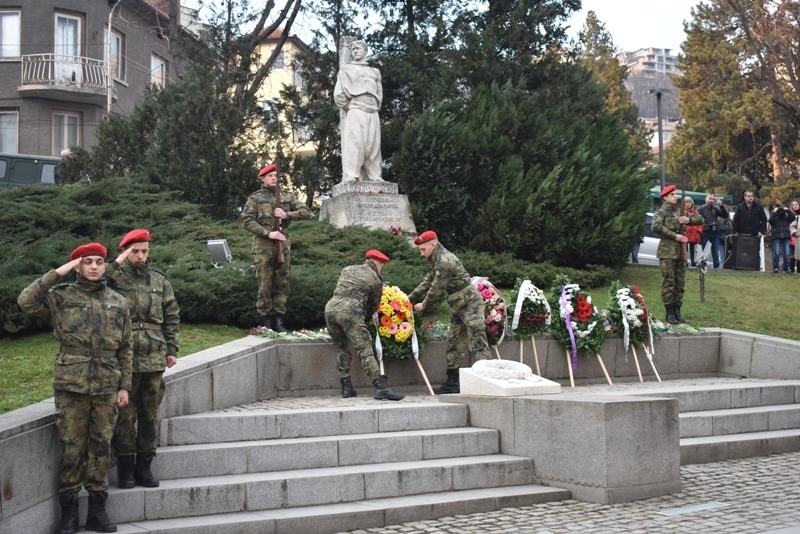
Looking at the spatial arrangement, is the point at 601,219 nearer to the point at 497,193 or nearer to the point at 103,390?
the point at 497,193

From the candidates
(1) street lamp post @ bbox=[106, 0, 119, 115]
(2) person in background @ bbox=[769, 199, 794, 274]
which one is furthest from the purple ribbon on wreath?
(1) street lamp post @ bbox=[106, 0, 119, 115]

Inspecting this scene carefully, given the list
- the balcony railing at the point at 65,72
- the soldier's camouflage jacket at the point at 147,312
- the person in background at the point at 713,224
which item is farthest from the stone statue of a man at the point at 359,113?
the balcony railing at the point at 65,72

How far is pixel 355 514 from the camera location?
8.39 metres

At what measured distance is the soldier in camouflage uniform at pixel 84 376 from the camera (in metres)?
7.56

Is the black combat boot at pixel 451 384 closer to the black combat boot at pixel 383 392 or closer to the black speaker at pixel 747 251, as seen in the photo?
the black combat boot at pixel 383 392

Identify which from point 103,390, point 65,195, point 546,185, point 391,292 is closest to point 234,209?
point 65,195

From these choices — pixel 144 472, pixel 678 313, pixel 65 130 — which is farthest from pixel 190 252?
pixel 65 130

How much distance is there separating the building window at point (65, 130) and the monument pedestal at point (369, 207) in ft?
52.2

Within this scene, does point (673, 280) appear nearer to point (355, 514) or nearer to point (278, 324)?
point (278, 324)

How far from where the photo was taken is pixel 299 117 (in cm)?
2530

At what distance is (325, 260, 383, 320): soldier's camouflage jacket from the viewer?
11.4 m

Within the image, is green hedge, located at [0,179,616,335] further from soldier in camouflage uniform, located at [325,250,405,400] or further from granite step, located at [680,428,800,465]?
granite step, located at [680,428,800,465]

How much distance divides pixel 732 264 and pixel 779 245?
1.06m

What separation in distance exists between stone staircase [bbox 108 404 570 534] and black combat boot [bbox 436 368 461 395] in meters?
1.42
